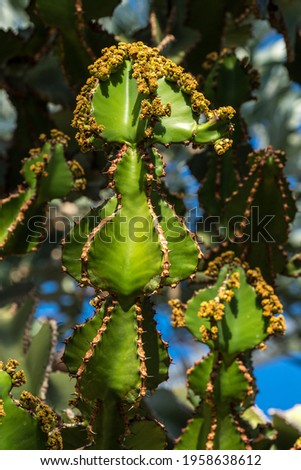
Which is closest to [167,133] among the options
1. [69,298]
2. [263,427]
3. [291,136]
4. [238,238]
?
[238,238]

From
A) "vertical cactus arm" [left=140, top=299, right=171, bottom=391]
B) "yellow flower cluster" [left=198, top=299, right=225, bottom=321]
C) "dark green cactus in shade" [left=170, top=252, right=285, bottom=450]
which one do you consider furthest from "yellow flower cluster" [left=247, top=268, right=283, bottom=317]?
"vertical cactus arm" [left=140, top=299, right=171, bottom=391]

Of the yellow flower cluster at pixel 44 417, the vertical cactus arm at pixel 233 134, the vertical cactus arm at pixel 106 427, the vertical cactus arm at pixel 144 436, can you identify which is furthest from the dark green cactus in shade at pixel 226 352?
the vertical cactus arm at pixel 233 134

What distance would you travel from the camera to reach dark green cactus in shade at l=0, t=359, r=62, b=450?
1.88m

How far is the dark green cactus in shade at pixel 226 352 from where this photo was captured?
2.19 metres

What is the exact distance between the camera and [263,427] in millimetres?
2547

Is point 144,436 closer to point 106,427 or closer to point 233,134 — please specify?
point 106,427

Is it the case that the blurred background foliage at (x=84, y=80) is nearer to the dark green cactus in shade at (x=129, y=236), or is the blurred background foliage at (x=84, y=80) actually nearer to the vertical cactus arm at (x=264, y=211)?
the vertical cactus arm at (x=264, y=211)

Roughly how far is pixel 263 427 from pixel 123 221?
0.99 m

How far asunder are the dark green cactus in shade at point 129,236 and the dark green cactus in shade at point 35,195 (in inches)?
18.0

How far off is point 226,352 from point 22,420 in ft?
1.92

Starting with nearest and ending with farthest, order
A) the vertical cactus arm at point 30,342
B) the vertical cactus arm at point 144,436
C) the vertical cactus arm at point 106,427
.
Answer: the vertical cactus arm at point 106,427 < the vertical cactus arm at point 144,436 < the vertical cactus arm at point 30,342

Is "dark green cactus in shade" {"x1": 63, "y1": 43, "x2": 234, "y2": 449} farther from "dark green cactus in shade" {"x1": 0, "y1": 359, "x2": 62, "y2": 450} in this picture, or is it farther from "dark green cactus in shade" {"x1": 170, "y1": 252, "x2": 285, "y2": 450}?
"dark green cactus in shade" {"x1": 170, "y1": 252, "x2": 285, "y2": 450}
